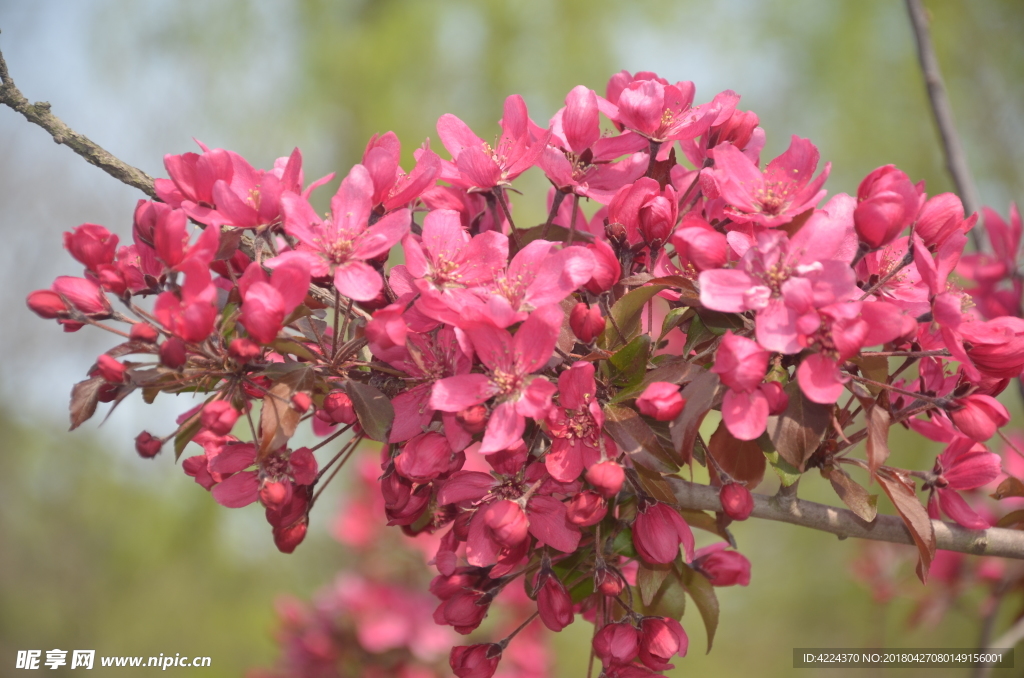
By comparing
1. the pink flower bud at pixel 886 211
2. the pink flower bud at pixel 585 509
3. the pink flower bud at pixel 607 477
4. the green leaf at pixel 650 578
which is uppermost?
the pink flower bud at pixel 886 211

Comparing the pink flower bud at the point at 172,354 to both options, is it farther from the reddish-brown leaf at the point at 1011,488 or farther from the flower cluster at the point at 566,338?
the reddish-brown leaf at the point at 1011,488

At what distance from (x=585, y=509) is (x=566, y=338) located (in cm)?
20


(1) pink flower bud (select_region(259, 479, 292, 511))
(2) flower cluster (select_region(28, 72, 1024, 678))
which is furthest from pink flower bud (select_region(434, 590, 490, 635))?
(1) pink flower bud (select_region(259, 479, 292, 511))

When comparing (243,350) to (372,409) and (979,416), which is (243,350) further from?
(979,416)

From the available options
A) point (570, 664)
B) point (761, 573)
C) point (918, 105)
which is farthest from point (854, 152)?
point (570, 664)

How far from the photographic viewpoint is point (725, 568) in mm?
1033

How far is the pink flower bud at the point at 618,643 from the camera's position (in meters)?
0.92

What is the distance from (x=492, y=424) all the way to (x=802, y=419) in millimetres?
350

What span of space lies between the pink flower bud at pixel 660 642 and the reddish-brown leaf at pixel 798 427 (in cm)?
31

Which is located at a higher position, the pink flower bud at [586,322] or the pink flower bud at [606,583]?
the pink flower bud at [586,322]

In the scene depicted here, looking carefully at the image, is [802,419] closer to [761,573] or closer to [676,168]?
[676,168]

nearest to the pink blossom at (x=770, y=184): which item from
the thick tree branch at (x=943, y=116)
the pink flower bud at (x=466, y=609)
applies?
the pink flower bud at (x=466, y=609)

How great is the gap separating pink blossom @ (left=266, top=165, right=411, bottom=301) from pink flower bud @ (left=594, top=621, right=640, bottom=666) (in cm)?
54

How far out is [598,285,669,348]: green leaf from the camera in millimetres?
850
